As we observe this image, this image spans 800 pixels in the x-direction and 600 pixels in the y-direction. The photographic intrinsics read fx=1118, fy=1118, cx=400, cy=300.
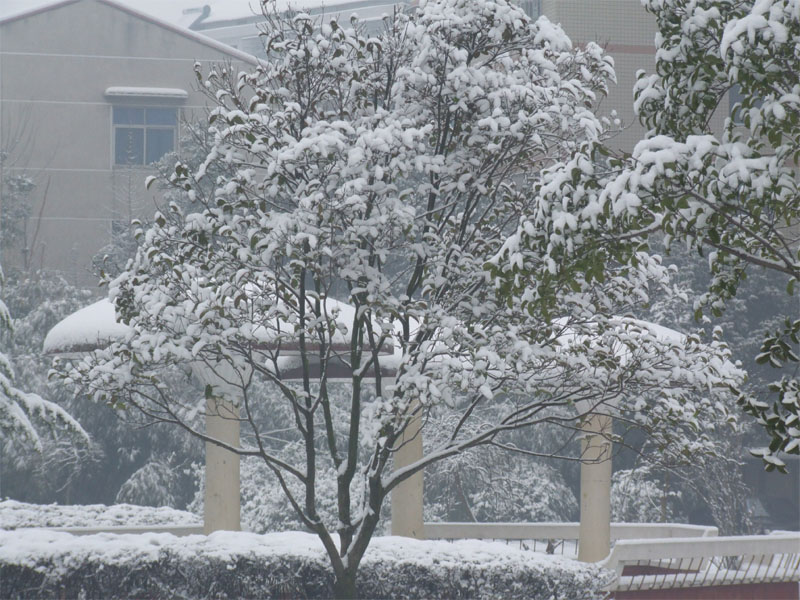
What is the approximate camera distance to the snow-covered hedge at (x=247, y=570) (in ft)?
33.1

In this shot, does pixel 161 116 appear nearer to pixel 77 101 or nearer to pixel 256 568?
pixel 77 101

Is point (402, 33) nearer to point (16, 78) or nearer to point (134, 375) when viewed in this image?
point (134, 375)

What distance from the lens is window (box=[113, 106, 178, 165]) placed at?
37.5 meters

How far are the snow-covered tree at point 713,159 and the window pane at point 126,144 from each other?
32.8m

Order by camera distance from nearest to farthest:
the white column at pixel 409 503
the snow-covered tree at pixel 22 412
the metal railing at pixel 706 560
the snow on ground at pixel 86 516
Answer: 1. the metal railing at pixel 706 560
2. the white column at pixel 409 503
3. the snow-covered tree at pixel 22 412
4. the snow on ground at pixel 86 516

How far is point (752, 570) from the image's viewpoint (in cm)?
1444

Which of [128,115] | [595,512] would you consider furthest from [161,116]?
[595,512]

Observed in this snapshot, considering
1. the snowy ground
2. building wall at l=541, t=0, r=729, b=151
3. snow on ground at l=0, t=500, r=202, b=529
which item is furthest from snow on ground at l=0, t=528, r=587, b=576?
building wall at l=541, t=0, r=729, b=151

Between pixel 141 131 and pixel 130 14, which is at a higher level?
pixel 130 14

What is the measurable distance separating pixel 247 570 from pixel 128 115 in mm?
29777

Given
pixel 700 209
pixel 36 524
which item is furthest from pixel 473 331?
pixel 36 524

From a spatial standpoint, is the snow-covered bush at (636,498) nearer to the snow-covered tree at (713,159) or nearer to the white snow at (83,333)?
the white snow at (83,333)

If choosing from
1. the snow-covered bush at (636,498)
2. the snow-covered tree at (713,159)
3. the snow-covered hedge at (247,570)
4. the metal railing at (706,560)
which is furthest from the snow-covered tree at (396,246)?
the snow-covered bush at (636,498)

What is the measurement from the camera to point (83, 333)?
1254cm
